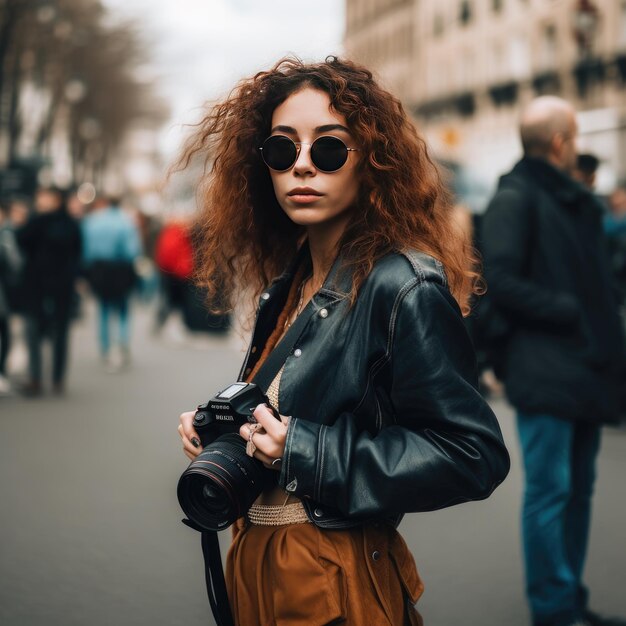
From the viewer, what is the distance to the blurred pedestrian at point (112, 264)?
46.6 ft

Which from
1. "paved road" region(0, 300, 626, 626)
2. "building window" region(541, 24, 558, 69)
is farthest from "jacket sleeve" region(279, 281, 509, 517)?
"building window" region(541, 24, 558, 69)

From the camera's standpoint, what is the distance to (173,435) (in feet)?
29.7

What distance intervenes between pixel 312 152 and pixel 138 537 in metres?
3.99

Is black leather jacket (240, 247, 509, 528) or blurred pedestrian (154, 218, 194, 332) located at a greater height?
black leather jacket (240, 247, 509, 528)

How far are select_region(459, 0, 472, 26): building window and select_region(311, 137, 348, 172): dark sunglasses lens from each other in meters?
57.9

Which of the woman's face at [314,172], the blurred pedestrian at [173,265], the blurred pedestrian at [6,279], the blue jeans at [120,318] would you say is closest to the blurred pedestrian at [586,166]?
the woman's face at [314,172]

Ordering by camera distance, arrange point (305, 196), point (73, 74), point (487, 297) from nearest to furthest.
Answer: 1. point (305, 196)
2. point (487, 297)
3. point (73, 74)

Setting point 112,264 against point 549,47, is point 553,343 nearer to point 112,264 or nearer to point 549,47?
point 112,264

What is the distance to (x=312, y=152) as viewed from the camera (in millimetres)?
2523

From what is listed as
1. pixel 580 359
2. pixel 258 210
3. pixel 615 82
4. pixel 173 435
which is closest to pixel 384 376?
pixel 258 210

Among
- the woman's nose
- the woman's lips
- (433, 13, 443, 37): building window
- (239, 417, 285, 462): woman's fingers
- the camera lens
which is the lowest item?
the camera lens

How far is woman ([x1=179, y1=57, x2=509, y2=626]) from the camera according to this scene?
7.60 ft

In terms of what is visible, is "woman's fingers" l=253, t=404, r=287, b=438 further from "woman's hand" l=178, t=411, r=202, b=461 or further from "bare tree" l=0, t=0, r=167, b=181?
"bare tree" l=0, t=0, r=167, b=181

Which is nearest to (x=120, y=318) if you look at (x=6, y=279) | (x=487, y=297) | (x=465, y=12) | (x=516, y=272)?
(x=6, y=279)
